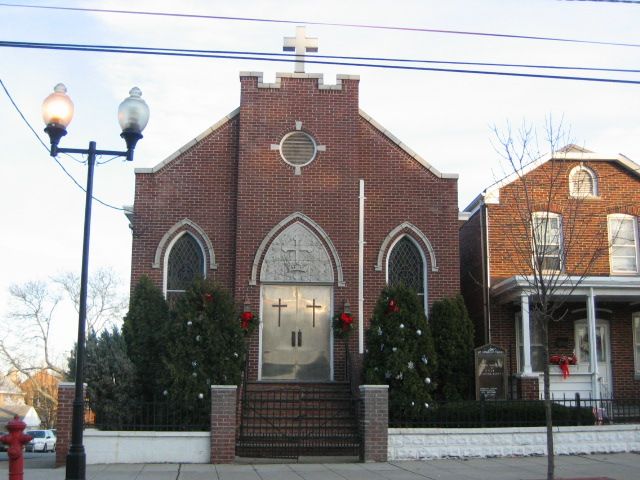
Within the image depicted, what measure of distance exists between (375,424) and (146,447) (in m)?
4.27

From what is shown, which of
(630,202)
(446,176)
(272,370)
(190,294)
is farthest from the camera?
(630,202)

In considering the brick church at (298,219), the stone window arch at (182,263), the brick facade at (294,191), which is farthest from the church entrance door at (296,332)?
the stone window arch at (182,263)

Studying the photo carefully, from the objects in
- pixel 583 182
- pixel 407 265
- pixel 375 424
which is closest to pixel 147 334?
pixel 375 424

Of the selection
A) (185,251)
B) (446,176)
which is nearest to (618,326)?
(446,176)

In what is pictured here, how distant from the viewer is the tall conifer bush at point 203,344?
1562 centimetres

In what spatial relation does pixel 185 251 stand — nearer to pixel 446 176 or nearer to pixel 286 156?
pixel 286 156

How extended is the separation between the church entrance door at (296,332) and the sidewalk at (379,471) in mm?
4712

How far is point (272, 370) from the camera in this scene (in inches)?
742

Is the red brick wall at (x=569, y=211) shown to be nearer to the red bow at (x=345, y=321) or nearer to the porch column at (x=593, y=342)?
the porch column at (x=593, y=342)

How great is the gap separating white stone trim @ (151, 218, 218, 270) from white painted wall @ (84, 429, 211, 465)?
5.78 m

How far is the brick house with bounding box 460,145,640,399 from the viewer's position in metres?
20.6

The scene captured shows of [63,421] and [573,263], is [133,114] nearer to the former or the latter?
[63,421]

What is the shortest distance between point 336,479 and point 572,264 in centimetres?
1136

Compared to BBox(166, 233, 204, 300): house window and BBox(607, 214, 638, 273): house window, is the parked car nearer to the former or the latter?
BBox(166, 233, 204, 300): house window
